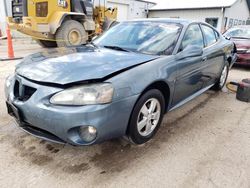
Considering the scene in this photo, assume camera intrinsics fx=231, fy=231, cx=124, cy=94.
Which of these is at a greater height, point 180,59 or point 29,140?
point 180,59

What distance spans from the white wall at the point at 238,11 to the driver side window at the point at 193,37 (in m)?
17.6

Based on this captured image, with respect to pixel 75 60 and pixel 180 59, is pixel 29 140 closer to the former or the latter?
pixel 75 60

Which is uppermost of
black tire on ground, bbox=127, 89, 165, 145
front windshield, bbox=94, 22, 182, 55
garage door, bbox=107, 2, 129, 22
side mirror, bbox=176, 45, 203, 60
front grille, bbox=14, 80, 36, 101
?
garage door, bbox=107, 2, 129, 22

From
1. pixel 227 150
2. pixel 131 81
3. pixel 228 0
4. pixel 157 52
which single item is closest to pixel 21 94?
pixel 131 81

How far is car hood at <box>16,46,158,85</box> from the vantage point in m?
2.19

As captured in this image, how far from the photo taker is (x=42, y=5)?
7895mm

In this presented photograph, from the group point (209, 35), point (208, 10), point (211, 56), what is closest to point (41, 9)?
point (209, 35)

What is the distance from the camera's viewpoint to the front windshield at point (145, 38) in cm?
299

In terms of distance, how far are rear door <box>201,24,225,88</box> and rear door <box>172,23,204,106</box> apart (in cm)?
18

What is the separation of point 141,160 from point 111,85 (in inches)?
35.8

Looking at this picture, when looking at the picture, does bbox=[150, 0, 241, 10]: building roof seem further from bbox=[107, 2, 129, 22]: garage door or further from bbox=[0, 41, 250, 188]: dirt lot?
bbox=[0, 41, 250, 188]: dirt lot

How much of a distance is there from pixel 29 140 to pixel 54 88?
1001 mm

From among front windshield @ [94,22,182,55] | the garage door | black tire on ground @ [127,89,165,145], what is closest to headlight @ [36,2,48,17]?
front windshield @ [94,22,182,55]

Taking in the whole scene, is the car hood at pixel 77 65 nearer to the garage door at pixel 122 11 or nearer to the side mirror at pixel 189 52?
the side mirror at pixel 189 52
